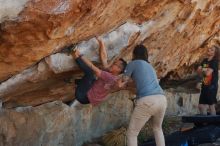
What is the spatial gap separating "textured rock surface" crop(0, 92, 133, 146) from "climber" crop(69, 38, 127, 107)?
3.50 ft

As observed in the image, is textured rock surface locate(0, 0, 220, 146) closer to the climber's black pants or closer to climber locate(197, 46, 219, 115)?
the climber's black pants

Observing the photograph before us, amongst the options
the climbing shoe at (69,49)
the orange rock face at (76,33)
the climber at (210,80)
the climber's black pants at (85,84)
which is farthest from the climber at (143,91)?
the climber at (210,80)

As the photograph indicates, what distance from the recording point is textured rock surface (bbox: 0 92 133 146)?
27.5 ft

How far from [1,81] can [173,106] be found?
20.7 ft

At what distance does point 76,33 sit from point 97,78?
108cm

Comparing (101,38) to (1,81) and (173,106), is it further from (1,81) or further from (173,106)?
(173,106)

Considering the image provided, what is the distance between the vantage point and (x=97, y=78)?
795 cm

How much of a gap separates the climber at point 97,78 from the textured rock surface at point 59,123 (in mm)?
1068

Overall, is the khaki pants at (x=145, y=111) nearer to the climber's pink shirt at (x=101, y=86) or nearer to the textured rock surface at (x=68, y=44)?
the climber's pink shirt at (x=101, y=86)

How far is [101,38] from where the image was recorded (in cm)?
779

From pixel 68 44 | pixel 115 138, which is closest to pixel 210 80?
pixel 115 138

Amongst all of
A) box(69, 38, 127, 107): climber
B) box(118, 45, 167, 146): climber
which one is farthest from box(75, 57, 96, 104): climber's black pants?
box(118, 45, 167, 146): climber

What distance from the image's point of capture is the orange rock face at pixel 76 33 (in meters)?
6.34

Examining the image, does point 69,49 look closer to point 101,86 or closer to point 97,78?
point 97,78
